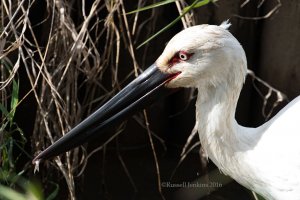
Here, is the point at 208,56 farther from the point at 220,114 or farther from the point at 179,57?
the point at 220,114

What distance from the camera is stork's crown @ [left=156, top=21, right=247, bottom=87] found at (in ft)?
8.66

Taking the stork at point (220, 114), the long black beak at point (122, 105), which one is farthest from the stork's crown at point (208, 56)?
the long black beak at point (122, 105)

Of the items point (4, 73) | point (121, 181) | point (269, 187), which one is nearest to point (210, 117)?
point (269, 187)

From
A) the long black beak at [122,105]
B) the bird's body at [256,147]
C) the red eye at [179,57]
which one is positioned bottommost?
the bird's body at [256,147]

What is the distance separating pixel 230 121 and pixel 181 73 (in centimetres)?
29

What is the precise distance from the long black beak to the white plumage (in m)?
0.05

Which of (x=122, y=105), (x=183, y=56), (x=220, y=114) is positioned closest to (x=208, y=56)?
(x=183, y=56)

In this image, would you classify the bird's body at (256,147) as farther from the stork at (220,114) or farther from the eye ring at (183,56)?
the eye ring at (183,56)

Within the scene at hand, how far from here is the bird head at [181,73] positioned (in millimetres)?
2645

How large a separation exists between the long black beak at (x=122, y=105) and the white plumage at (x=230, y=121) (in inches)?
1.9

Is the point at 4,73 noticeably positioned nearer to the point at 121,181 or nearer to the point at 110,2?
the point at 110,2

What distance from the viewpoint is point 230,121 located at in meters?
2.79

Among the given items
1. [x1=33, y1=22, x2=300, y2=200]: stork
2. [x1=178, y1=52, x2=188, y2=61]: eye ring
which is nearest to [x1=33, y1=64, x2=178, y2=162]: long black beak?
[x1=33, y1=22, x2=300, y2=200]: stork

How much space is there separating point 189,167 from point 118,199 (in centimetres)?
58
